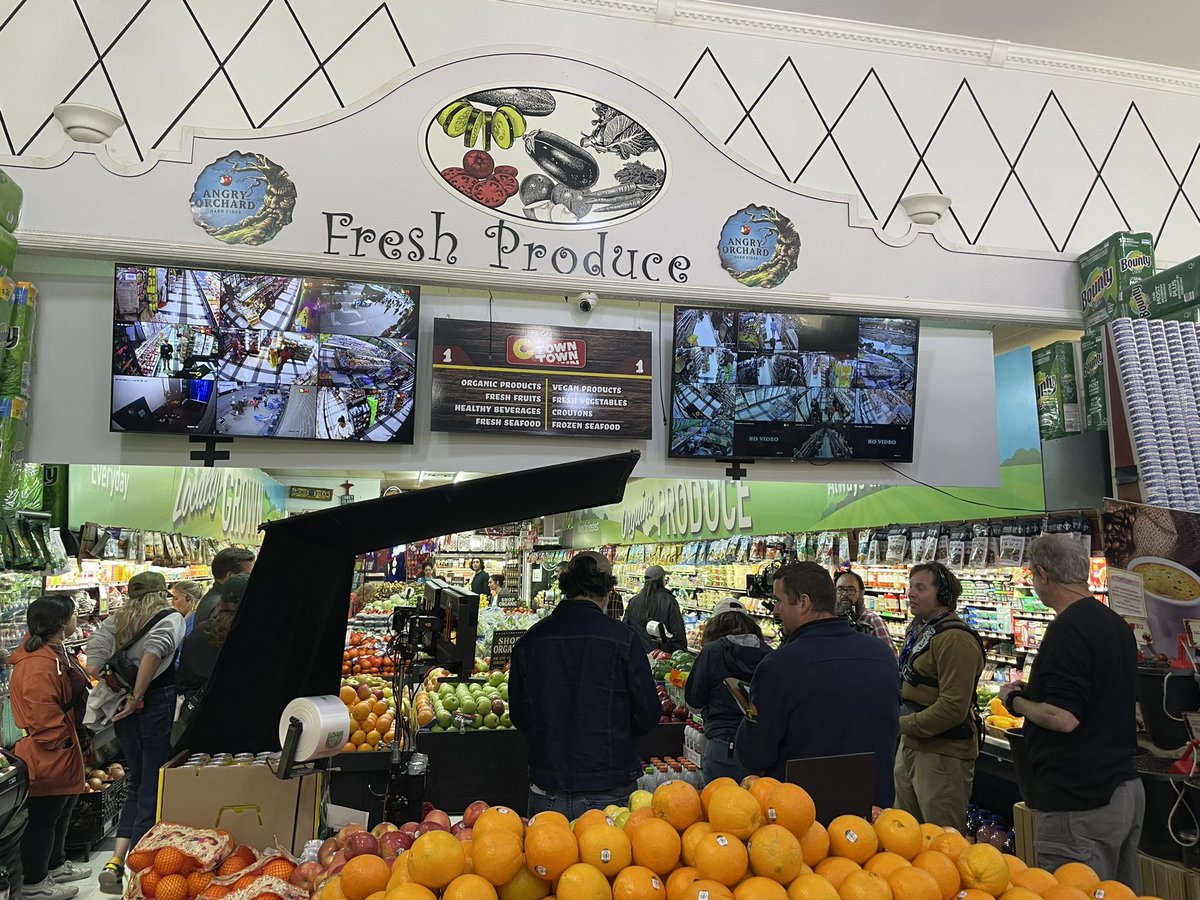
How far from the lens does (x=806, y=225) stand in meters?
4.95

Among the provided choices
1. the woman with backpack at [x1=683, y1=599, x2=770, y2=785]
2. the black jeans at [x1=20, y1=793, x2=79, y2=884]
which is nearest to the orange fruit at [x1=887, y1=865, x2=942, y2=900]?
the woman with backpack at [x1=683, y1=599, x2=770, y2=785]

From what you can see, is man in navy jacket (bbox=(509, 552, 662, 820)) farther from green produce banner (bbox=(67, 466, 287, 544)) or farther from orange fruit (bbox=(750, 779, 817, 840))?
green produce banner (bbox=(67, 466, 287, 544))

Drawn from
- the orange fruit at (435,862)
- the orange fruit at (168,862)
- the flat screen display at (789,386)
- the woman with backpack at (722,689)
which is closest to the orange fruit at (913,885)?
the orange fruit at (435,862)

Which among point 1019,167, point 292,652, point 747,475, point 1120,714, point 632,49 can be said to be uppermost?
point 632,49

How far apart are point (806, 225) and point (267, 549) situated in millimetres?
3662

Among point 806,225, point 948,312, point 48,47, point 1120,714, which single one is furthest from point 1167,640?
point 48,47

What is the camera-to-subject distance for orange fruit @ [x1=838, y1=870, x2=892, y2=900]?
1688 mm

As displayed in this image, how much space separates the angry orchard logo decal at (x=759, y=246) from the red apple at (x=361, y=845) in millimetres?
3679

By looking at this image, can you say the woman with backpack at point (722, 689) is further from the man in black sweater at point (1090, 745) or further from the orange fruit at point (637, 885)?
the orange fruit at point (637, 885)

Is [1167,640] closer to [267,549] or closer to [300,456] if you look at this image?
[267,549]

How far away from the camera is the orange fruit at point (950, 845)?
194cm

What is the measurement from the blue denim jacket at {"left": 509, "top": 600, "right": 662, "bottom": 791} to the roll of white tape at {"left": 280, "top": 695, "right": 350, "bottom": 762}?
114 cm

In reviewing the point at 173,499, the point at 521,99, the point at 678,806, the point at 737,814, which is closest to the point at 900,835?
the point at 737,814

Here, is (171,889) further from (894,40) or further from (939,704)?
(894,40)
